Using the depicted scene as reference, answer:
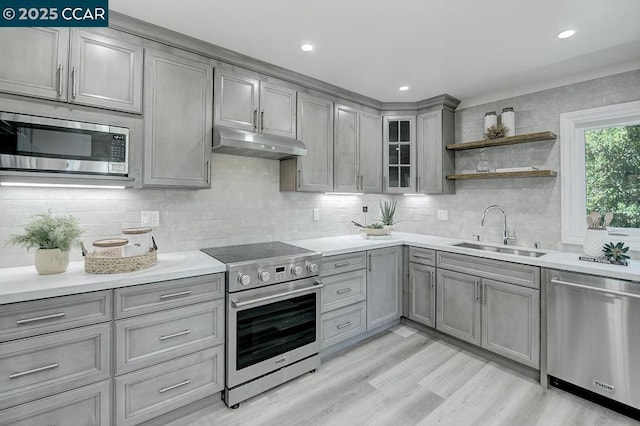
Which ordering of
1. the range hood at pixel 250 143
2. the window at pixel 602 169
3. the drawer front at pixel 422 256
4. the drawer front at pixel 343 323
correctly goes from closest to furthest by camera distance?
the range hood at pixel 250 143, the window at pixel 602 169, the drawer front at pixel 343 323, the drawer front at pixel 422 256

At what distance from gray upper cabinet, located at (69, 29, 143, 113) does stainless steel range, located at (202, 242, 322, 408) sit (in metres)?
1.28

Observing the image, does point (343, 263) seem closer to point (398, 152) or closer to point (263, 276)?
point (263, 276)

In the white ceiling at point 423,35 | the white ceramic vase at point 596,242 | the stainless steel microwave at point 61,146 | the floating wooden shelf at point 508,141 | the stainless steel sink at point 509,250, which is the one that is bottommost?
the stainless steel sink at point 509,250

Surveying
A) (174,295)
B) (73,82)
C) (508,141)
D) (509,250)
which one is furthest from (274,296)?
(508,141)

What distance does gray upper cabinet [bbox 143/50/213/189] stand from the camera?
6.99ft

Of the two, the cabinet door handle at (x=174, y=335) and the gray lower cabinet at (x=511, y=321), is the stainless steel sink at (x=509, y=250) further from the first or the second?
the cabinet door handle at (x=174, y=335)

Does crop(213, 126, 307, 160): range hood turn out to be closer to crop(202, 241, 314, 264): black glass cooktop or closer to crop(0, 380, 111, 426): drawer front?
crop(202, 241, 314, 264): black glass cooktop

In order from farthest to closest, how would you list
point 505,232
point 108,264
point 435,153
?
point 435,153
point 505,232
point 108,264

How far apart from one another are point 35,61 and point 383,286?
321 cm

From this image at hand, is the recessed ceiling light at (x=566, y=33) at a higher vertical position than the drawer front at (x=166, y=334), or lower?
higher

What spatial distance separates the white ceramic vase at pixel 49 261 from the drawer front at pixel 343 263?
5.89ft

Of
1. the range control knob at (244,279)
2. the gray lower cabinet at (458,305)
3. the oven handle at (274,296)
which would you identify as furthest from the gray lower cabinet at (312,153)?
the gray lower cabinet at (458,305)

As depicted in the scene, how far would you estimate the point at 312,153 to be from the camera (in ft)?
10.1

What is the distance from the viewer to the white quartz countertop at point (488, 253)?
6.82 feet
